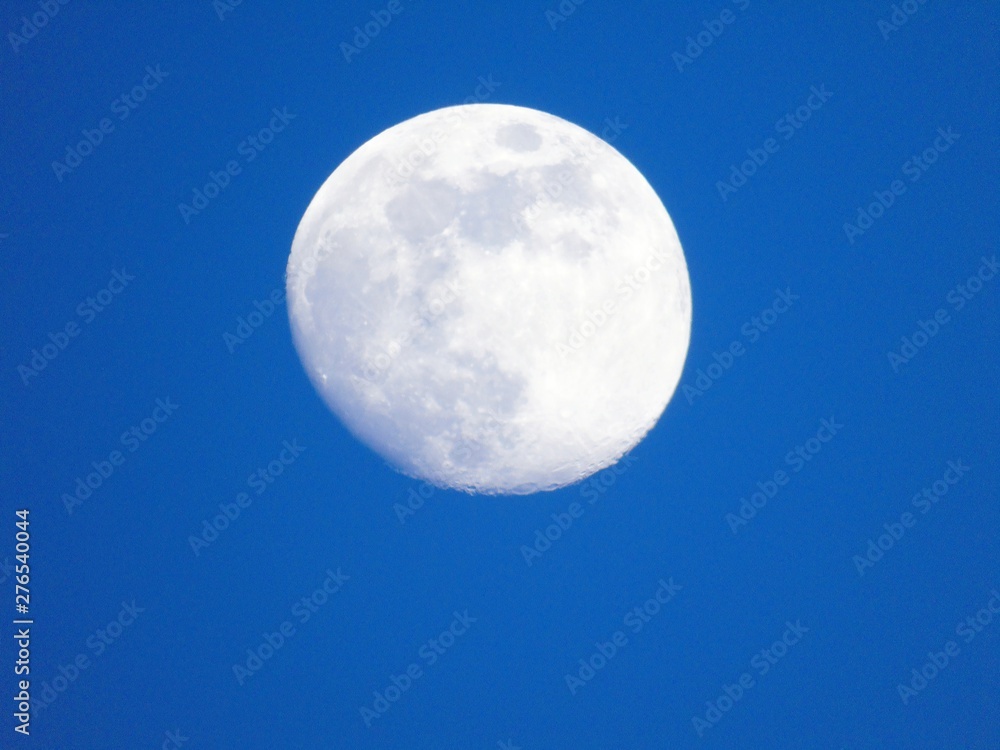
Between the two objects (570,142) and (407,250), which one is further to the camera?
(570,142)

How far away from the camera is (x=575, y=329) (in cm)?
724

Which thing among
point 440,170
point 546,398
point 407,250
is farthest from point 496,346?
point 440,170

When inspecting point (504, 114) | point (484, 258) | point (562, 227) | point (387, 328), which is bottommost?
point (387, 328)

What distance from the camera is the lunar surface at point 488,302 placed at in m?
7.09

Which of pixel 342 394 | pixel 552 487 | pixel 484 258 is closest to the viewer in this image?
pixel 484 258

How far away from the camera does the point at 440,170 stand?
24.6 feet

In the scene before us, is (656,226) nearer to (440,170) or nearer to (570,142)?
(570,142)

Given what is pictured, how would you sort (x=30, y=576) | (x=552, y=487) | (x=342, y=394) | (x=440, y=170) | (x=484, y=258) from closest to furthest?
1. (x=484, y=258)
2. (x=440, y=170)
3. (x=342, y=394)
4. (x=552, y=487)
5. (x=30, y=576)

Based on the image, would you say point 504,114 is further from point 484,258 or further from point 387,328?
point 387,328

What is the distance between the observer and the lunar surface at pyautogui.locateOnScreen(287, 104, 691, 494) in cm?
709

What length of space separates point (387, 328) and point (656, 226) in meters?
3.19

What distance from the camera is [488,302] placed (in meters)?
7.01

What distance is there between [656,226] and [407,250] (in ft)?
9.31

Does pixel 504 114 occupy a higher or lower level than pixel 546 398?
higher
